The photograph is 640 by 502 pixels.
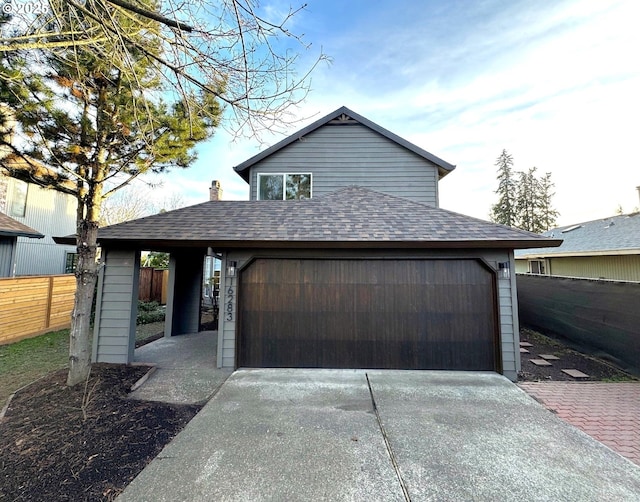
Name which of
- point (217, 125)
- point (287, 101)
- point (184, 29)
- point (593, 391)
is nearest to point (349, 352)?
point (593, 391)

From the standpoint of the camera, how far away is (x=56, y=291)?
325 inches

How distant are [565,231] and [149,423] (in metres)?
18.2

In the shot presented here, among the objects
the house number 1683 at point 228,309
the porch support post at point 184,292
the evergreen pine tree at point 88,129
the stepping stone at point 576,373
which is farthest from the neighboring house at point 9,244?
the stepping stone at point 576,373

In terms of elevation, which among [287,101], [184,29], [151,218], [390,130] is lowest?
[151,218]

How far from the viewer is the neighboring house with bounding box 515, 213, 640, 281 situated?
910 centimetres

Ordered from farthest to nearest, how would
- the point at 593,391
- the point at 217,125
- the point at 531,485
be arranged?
1. the point at 217,125
2. the point at 593,391
3. the point at 531,485

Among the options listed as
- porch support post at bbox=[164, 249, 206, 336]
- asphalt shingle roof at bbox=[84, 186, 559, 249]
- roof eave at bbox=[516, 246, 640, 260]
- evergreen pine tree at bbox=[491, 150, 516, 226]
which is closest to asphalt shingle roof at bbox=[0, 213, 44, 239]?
porch support post at bbox=[164, 249, 206, 336]

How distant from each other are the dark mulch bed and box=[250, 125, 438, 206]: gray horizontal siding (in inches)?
203

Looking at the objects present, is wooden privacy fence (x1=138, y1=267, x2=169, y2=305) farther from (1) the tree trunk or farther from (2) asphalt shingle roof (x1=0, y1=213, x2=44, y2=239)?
(1) the tree trunk

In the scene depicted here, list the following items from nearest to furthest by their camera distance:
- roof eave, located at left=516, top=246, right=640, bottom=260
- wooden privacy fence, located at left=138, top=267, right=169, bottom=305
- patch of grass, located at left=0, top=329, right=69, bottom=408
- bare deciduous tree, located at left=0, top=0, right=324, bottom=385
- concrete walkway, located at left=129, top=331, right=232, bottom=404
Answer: bare deciduous tree, located at left=0, top=0, right=324, bottom=385 → concrete walkway, located at left=129, top=331, right=232, bottom=404 → patch of grass, located at left=0, top=329, right=69, bottom=408 → roof eave, located at left=516, top=246, right=640, bottom=260 → wooden privacy fence, located at left=138, top=267, right=169, bottom=305

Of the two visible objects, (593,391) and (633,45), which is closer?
(593,391)

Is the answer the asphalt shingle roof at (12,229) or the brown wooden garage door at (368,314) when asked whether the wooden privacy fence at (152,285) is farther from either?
the brown wooden garage door at (368,314)

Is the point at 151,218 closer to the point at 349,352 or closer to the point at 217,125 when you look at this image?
the point at 217,125

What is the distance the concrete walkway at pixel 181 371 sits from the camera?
14.2 feet
